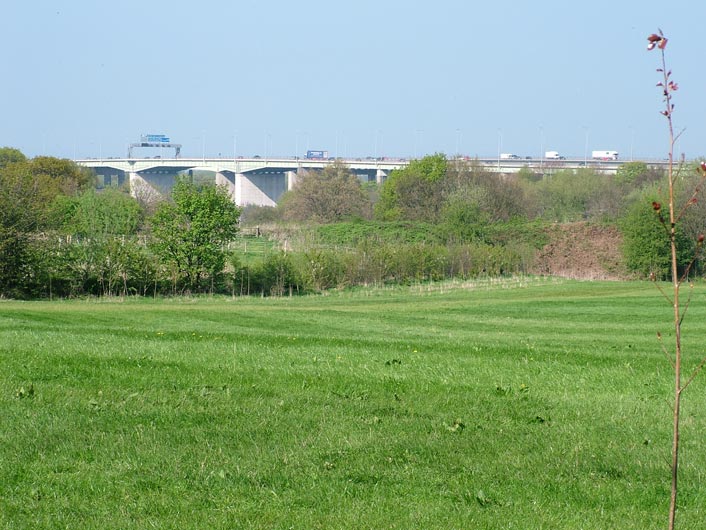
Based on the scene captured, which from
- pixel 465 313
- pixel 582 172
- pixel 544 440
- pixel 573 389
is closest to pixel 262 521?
pixel 544 440

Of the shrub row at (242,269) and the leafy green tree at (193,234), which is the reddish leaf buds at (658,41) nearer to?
the shrub row at (242,269)

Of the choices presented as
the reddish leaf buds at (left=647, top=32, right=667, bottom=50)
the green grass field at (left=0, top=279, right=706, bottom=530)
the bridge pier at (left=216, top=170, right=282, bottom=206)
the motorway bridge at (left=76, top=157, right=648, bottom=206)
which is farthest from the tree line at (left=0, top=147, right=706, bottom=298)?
the bridge pier at (left=216, top=170, right=282, bottom=206)

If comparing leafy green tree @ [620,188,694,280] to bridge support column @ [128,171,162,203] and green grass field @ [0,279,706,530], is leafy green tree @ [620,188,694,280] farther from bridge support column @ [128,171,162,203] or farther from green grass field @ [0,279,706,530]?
bridge support column @ [128,171,162,203]

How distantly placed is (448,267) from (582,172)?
5948cm

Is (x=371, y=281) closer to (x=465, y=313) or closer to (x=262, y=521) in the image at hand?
(x=465, y=313)

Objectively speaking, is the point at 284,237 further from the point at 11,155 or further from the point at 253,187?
the point at 253,187

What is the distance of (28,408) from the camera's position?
31.5 feet

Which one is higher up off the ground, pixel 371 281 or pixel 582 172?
pixel 582 172

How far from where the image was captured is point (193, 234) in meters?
47.8

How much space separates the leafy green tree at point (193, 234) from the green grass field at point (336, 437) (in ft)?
103

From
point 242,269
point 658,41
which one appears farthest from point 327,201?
point 658,41

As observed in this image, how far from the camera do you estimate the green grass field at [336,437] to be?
6957mm

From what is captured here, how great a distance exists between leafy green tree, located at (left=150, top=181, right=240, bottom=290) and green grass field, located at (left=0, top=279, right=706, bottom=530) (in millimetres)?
31433

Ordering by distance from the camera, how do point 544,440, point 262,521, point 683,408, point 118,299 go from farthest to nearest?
point 118,299
point 683,408
point 544,440
point 262,521
